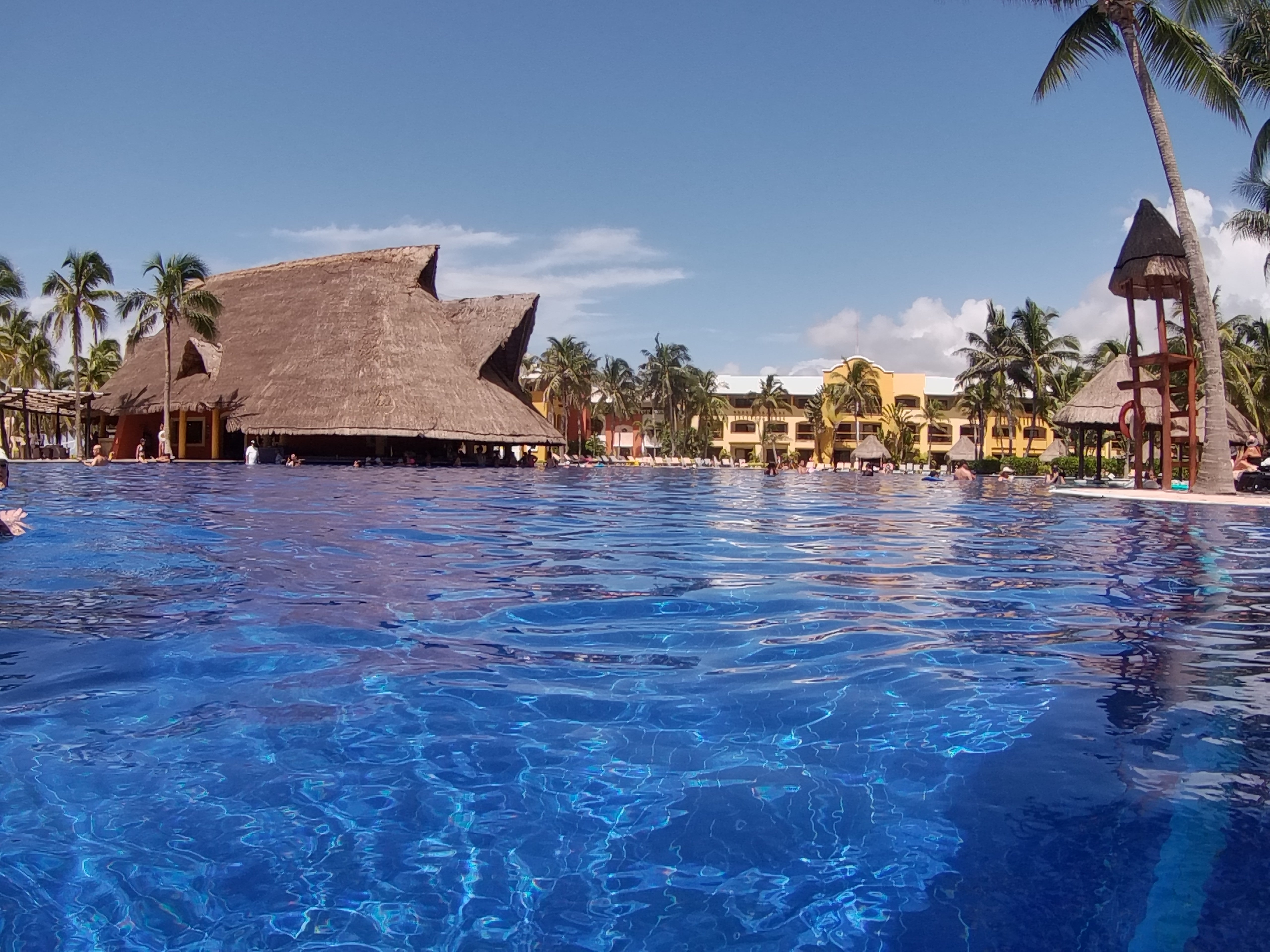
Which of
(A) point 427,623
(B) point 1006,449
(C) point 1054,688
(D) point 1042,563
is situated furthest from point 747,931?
(B) point 1006,449

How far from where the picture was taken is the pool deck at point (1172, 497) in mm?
14219

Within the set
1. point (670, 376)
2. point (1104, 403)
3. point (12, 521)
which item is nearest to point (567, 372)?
point (670, 376)

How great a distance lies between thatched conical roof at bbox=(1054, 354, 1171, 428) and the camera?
26969 millimetres

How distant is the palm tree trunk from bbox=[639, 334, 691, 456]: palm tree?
5227 centimetres

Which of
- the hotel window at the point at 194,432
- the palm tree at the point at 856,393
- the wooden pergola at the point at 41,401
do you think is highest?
the palm tree at the point at 856,393

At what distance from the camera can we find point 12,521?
7781 mm

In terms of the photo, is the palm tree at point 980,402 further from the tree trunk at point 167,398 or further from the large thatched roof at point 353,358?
the tree trunk at point 167,398

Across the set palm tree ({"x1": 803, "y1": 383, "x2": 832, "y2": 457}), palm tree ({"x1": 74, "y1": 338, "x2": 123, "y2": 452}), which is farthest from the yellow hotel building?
Result: palm tree ({"x1": 74, "y1": 338, "x2": 123, "y2": 452})

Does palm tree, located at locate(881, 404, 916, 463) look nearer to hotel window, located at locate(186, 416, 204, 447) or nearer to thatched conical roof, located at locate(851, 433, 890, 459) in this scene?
thatched conical roof, located at locate(851, 433, 890, 459)

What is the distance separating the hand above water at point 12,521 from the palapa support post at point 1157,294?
725 inches

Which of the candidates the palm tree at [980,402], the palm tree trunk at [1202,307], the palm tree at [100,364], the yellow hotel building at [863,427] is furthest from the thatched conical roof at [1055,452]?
the palm tree at [100,364]

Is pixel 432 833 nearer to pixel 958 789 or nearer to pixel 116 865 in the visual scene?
pixel 116 865

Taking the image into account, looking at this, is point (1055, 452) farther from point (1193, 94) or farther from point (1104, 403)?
point (1193, 94)

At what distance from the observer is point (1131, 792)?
2.71 m
